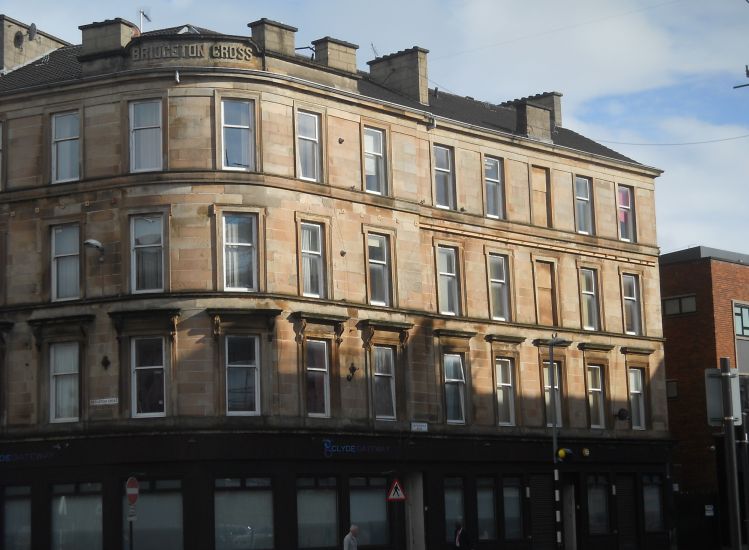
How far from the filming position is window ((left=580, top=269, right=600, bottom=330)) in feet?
188

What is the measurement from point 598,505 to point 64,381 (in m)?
22.6

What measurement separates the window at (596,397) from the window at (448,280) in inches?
312

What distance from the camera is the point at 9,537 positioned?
45.4 metres

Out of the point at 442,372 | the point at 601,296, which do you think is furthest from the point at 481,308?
the point at 601,296

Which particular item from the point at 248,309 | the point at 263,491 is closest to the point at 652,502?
the point at 263,491

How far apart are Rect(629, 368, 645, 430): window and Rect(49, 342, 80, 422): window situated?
24.1 m

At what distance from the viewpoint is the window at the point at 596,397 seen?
5688 centimetres

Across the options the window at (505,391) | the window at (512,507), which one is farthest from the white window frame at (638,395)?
the window at (512,507)

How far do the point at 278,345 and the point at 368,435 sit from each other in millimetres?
4875

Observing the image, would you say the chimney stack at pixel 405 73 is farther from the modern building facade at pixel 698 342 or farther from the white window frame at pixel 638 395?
the modern building facade at pixel 698 342

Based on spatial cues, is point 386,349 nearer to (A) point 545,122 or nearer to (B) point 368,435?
(B) point 368,435

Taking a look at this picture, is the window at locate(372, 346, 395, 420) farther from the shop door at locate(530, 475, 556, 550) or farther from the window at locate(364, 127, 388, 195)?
the shop door at locate(530, 475, 556, 550)

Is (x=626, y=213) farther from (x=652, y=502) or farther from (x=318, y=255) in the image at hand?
(x=318, y=255)

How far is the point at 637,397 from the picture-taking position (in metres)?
59.1
